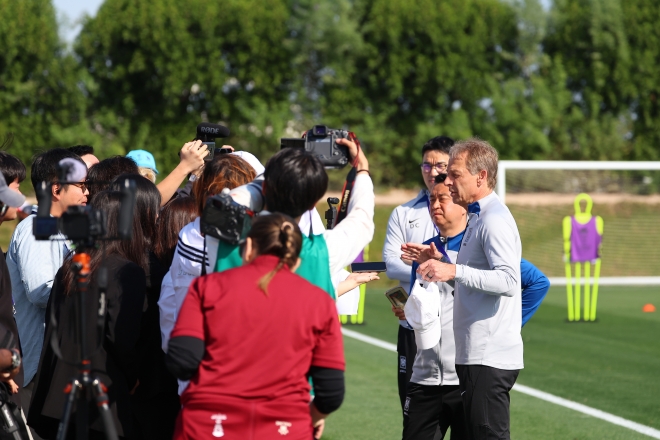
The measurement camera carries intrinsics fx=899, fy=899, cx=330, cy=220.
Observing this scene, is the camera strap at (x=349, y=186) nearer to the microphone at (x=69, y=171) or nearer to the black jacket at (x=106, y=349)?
the black jacket at (x=106, y=349)

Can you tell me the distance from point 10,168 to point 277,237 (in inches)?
82.6

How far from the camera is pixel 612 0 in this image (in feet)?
137

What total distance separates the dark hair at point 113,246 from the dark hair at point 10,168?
87 cm

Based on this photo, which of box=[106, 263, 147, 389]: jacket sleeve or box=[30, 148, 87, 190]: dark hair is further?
box=[30, 148, 87, 190]: dark hair

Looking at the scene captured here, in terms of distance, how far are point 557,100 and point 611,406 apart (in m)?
34.5

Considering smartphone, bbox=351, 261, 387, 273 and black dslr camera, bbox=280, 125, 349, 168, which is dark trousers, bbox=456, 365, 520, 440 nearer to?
smartphone, bbox=351, 261, 387, 273

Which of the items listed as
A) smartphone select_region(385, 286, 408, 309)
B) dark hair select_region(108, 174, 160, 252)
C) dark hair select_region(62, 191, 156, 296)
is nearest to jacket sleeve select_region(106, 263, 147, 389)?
dark hair select_region(62, 191, 156, 296)

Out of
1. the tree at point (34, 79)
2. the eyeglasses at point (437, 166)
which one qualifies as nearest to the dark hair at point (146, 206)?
the eyeglasses at point (437, 166)

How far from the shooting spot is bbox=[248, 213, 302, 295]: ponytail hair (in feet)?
10.8

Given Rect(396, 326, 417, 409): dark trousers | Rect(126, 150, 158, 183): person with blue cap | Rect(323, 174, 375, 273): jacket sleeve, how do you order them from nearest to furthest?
Rect(323, 174, 375, 273): jacket sleeve → Rect(396, 326, 417, 409): dark trousers → Rect(126, 150, 158, 183): person with blue cap

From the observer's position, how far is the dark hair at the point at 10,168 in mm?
4695

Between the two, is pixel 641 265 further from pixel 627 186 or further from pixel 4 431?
pixel 4 431

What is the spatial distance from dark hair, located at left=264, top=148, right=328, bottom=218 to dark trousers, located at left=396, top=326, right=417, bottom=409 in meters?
2.32

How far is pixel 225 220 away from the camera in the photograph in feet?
11.0
